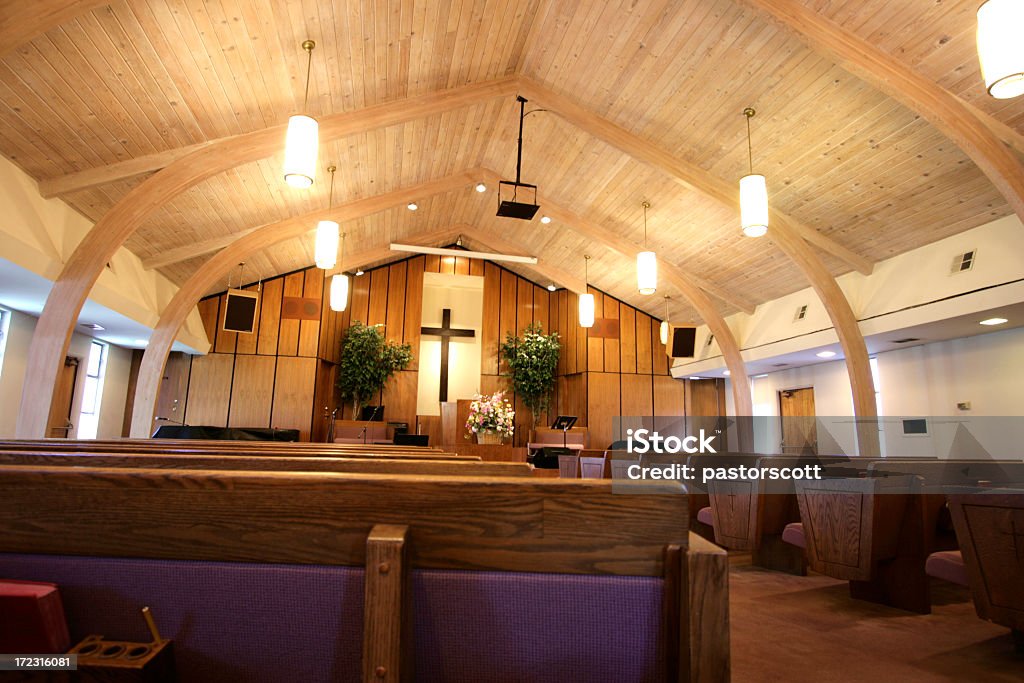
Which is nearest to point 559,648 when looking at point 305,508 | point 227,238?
point 305,508

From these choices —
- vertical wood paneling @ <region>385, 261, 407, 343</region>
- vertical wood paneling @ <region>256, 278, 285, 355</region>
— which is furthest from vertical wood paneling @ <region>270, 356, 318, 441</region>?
vertical wood paneling @ <region>385, 261, 407, 343</region>

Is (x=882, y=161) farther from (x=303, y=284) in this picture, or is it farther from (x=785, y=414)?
(x=303, y=284)

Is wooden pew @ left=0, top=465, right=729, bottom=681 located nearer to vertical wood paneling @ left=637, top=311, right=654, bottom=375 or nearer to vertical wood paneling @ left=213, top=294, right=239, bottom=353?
vertical wood paneling @ left=213, top=294, right=239, bottom=353

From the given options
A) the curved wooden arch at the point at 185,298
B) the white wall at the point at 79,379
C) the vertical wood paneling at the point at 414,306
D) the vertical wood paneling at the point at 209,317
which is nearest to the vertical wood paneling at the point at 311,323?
the vertical wood paneling at the point at 209,317

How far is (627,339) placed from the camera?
1121 centimetres

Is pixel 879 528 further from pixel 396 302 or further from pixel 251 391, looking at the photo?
pixel 396 302

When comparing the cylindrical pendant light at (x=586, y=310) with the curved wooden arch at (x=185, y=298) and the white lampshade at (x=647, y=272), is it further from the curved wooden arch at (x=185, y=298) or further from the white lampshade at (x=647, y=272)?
the curved wooden arch at (x=185, y=298)

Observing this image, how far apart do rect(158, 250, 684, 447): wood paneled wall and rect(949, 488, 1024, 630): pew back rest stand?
817cm

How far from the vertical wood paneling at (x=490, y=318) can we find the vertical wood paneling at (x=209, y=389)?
15.0 ft

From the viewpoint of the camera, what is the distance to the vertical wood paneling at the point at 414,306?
11.1 meters

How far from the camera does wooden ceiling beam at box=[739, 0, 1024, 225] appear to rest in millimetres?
4234

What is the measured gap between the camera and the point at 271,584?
2.54ft

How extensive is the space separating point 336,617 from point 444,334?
35.0ft

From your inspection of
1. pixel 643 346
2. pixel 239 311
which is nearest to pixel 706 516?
pixel 239 311
